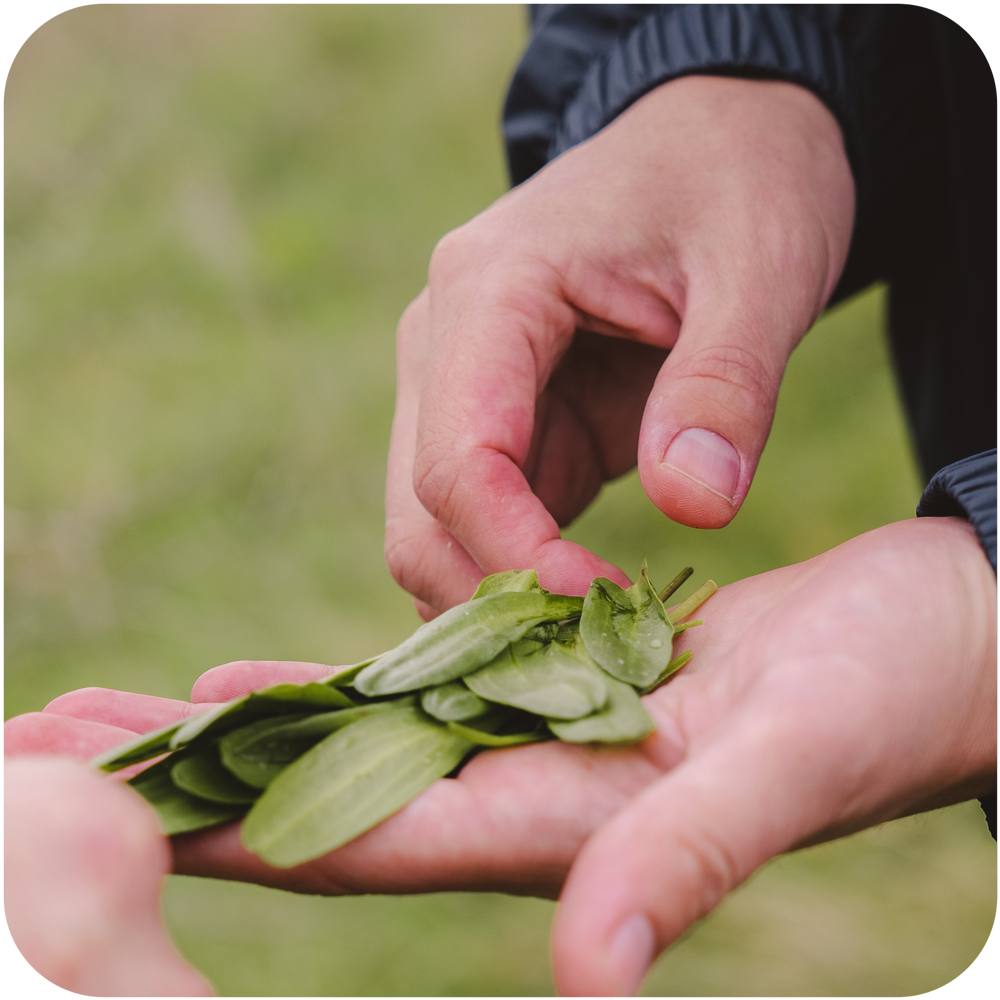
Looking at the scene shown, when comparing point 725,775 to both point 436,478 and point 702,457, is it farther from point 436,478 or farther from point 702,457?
point 436,478

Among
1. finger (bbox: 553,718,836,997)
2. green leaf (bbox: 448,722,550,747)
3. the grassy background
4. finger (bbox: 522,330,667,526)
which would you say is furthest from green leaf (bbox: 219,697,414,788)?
the grassy background

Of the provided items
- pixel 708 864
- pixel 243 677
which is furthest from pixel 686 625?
pixel 243 677

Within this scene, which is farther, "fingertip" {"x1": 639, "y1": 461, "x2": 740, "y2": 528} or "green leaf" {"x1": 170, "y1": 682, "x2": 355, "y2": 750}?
"fingertip" {"x1": 639, "y1": 461, "x2": 740, "y2": 528}

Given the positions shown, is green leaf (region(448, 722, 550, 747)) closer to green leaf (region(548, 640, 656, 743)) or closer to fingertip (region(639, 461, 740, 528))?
green leaf (region(548, 640, 656, 743))

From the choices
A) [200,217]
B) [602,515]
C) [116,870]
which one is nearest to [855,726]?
[116,870]

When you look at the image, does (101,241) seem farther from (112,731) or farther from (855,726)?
(855,726)

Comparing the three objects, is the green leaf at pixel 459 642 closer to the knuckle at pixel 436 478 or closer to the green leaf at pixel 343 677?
the green leaf at pixel 343 677
